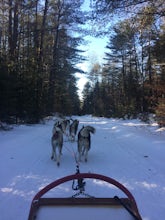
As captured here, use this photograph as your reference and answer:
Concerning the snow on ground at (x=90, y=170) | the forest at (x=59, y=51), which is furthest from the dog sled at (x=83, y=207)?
the forest at (x=59, y=51)

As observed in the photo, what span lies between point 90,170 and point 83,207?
4531mm

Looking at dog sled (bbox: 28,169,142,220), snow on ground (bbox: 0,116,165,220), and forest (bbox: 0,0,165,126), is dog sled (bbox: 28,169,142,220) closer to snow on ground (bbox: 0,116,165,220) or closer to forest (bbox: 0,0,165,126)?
snow on ground (bbox: 0,116,165,220)

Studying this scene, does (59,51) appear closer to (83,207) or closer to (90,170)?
(90,170)

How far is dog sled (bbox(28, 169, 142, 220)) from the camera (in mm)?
3738

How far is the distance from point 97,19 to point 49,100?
18573 millimetres

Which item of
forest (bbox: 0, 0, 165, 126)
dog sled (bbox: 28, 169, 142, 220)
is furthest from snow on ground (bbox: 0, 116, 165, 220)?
forest (bbox: 0, 0, 165, 126)

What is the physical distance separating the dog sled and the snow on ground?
1.15 meters

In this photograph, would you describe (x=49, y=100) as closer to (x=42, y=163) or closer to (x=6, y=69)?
(x=6, y=69)

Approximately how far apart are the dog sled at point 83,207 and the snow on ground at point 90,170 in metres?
1.15

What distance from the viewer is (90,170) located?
8.44 meters

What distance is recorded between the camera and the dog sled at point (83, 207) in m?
3.74

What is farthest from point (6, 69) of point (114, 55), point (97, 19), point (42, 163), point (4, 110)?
point (114, 55)

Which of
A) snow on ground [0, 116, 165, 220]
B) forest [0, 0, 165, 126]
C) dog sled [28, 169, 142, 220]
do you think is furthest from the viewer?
forest [0, 0, 165, 126]

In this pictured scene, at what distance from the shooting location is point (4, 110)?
1891 cm
